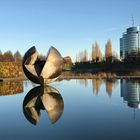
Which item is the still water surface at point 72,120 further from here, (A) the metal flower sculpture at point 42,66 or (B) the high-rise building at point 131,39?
(B) the high-rise building at point 131,39

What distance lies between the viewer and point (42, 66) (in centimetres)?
2097

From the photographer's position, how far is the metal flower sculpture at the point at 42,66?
20469mm

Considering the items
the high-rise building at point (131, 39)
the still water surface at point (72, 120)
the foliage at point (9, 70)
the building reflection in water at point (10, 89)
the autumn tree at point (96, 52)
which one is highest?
the high-rise building at point (131, 39)

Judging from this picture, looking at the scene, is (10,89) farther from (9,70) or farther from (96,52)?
(96,52)

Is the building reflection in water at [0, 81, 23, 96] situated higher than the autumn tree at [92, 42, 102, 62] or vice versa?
the autumn tree at [92, 42, 102, 62]

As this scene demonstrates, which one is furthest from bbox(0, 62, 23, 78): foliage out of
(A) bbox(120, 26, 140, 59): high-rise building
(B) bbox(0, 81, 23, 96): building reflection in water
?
(A) bbox(120, 26, 140, 59): high-rise building

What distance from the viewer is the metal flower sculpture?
2047cm

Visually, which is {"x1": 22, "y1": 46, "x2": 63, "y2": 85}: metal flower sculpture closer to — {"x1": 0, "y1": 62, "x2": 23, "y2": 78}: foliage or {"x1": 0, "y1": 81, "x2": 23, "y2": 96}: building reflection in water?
{"x1": 0, "y1": 81, "x2": 23, "y2": 96}: building reflection in water

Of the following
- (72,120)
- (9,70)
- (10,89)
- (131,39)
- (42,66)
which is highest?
(131,39)

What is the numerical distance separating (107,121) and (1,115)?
→ 3.77 m

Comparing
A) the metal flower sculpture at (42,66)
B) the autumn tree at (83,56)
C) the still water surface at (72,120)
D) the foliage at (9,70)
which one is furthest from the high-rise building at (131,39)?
the still water surface at (72,120)

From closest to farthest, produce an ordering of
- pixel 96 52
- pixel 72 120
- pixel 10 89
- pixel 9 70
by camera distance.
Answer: pixel 72 120 → pixel 10 89 → pixel 9 70 → pixel 96 52

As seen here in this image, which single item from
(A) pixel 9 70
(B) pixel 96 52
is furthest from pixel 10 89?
(B) pixel 96 52

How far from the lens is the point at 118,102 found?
42.2ft
